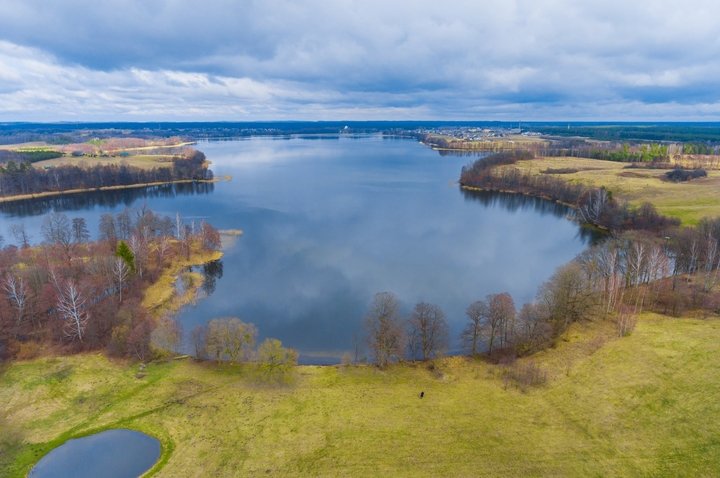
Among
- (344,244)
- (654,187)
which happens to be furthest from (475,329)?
(654,187)

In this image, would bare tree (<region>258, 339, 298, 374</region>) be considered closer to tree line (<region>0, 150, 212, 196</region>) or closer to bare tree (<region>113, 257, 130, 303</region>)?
bare tree (<region>113, 257, 130, 303</region>)

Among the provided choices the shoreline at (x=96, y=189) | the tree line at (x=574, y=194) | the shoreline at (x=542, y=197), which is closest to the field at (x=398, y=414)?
the tree line at (x=574, y=194)

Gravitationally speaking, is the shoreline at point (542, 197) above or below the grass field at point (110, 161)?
below

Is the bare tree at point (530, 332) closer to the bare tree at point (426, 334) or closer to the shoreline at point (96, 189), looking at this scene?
the bare tree at point (426, 334)

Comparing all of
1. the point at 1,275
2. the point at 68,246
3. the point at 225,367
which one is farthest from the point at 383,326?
the point at 68,246

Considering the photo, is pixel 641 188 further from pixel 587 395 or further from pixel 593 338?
pixel 587 395
